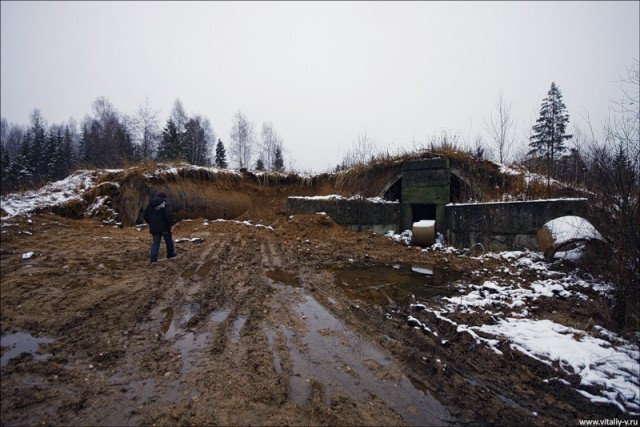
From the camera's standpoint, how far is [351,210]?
1274cm

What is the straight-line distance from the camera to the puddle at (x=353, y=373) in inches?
101

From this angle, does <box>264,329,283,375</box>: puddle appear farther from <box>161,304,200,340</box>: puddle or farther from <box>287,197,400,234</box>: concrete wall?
<box>287,197,400,234</box>: concrete wall

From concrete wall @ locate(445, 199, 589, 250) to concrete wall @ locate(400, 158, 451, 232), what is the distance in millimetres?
1527

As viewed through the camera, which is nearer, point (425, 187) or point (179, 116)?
point (425, 187)

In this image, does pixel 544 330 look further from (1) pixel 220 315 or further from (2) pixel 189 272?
(2) pixel 189 272

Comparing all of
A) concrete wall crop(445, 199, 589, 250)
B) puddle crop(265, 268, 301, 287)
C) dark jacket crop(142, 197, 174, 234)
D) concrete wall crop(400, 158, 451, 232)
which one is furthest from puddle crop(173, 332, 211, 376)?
concrete wall crop(400, 158, 451, 232)

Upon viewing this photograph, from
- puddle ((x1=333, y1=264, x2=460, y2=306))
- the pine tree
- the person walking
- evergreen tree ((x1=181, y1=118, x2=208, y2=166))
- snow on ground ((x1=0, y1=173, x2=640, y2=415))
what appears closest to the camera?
snow on ground ((x1=0, y1=173, x2=640, y2=415))

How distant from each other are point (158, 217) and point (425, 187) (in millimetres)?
10315

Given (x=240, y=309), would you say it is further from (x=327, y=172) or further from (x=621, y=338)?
(x=327, y=172)

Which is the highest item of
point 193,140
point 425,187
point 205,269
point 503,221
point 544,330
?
point 193,140

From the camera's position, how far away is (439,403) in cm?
265

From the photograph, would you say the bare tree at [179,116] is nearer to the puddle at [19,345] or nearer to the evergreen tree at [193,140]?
the evergreen tree at [193,140]

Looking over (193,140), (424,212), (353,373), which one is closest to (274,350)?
(353,373)

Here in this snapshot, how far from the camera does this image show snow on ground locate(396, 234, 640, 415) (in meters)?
2.89
